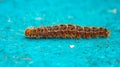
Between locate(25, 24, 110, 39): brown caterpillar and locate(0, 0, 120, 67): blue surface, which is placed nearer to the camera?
locate(0, 0, 120, 67): blue surface

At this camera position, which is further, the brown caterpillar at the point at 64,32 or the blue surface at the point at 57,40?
the brown caterpillar at the point at 64,32

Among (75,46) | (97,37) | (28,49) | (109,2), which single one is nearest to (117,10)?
(109,2)

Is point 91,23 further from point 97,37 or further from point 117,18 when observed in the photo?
point 97,37

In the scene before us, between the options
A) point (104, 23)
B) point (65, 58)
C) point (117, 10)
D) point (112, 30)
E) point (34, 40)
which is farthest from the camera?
point (117, 10)
